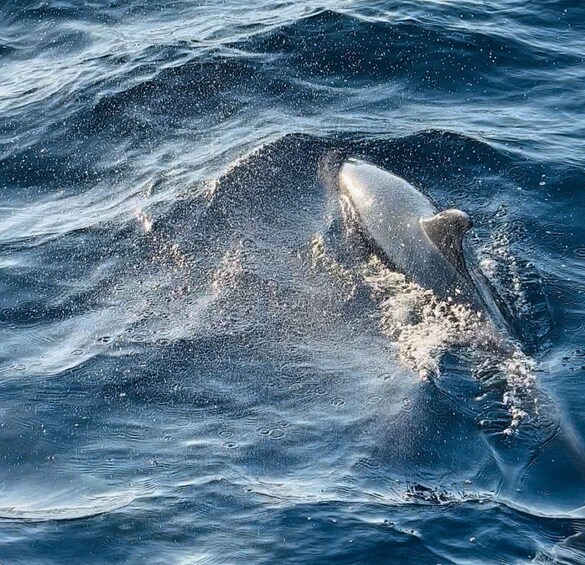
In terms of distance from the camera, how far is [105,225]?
13039mm

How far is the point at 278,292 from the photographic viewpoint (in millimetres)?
11414

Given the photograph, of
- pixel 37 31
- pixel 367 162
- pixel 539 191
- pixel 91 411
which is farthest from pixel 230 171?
pixel 37 31

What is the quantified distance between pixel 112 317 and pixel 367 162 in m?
4.33

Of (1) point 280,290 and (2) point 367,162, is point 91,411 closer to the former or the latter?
(1) point 280,290

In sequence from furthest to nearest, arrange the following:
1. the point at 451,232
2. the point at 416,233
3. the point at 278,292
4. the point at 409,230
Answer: the point at 409,230, the point at 416,233, the point at 278,292, the point at 451,232

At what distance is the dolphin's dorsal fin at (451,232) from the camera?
11109 mm

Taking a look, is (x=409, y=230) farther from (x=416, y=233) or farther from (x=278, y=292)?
A: (x=278, y=292)

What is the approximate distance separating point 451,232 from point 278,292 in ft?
6.26

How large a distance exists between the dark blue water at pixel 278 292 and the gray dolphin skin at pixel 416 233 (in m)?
0.28

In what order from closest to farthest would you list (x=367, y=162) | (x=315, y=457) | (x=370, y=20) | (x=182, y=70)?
(x=315, y=457) < (x=367, y=162) < (x=182, y=70) < (x=370, y=20)

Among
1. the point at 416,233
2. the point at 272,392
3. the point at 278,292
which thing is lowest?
the point at 272,392

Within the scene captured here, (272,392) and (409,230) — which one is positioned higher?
(409,230)

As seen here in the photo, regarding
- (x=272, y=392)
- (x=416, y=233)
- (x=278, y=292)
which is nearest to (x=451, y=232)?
(x=416, y=233)

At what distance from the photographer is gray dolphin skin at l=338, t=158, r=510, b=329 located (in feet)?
36.3
